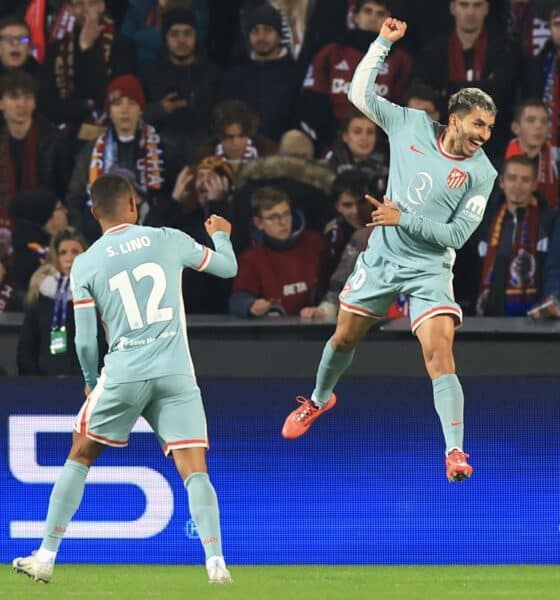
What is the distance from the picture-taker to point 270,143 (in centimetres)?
1230

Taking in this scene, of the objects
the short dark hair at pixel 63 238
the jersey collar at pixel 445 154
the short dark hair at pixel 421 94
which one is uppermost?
the jersey collar at pixel 445 154

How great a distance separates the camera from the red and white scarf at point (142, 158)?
1220cm

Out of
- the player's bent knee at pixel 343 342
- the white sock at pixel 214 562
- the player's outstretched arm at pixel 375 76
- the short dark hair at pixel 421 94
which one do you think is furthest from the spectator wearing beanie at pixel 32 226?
the white sock at pixel 214 562

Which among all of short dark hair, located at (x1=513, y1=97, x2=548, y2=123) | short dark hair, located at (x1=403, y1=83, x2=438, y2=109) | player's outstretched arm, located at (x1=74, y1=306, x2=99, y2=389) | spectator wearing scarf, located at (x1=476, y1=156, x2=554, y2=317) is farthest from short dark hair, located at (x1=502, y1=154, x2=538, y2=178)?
player's outstretched arm, located at (x1=74, y1=306, x2=99, y2=389)

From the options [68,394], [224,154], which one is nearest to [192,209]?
[224,154]

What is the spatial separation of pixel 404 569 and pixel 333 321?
1.52m

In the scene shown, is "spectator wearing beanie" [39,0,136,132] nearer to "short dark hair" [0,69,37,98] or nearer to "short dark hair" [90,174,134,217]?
"short dark hair" [0,69,37,98]

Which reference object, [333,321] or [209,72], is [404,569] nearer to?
[333,321]

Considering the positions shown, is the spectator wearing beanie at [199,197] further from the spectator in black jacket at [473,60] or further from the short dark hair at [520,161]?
the short dark hair at [520,161]

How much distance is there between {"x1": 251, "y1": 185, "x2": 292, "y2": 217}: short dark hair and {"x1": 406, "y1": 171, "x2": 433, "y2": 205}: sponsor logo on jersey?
2.34 meters

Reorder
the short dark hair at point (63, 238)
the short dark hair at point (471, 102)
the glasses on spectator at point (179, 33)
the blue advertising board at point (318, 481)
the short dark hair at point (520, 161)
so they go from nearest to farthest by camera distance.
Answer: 1. the short dark hair at point (471, 102)
2. the blue advertising board at point (318, 481)
3. the short dark hair at point (63, 238)
4. the short dark hair at point (520, 161)
5. the glasses on spectator at point (179, 33)

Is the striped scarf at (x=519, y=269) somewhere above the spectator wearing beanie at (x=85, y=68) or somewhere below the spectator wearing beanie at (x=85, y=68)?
below

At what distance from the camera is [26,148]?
1248 cm

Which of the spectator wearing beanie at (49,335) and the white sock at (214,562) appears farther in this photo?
the spectator wearing beanie at (49,335)
